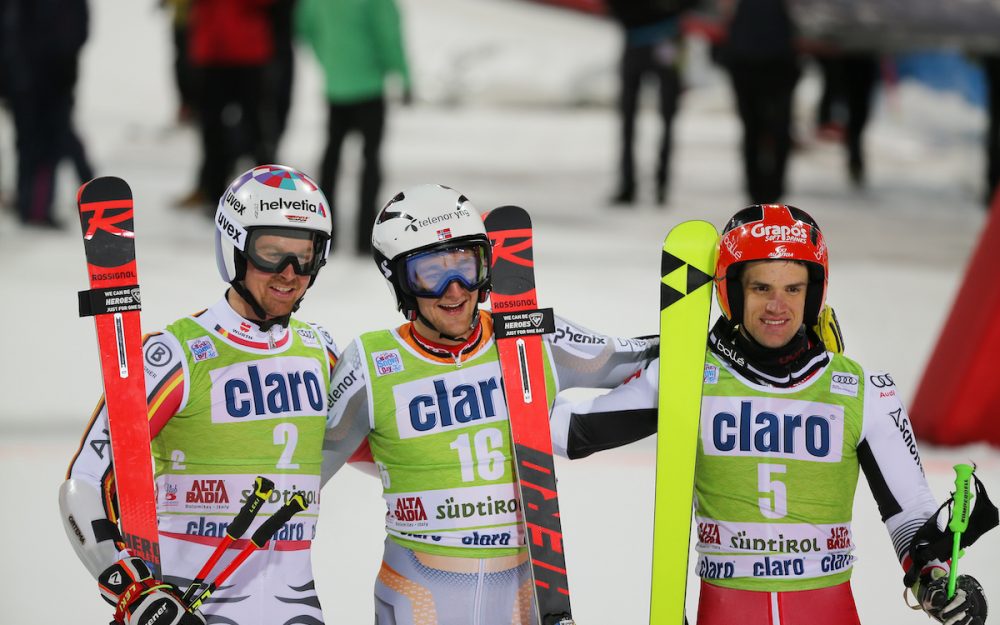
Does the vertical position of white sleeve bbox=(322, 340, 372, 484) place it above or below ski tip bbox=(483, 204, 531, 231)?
below

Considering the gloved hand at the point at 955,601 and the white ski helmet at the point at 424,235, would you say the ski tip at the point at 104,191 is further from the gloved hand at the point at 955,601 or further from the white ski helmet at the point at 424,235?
the gloved hand at the point at 955,601

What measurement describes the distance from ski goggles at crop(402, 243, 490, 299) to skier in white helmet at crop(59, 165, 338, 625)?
246mm

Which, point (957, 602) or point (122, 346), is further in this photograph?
point (122, 346)

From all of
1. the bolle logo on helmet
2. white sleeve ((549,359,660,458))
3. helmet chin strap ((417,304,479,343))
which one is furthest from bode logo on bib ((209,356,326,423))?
the bolle logo on helmet

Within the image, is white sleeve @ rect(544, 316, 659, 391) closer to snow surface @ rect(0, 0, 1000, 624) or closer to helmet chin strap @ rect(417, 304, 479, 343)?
helmet chin strap @ rect(417, 304, 479, 343)

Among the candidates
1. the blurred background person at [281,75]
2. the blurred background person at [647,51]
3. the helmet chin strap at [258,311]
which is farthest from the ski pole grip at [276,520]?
the blurred background person at [647,51]

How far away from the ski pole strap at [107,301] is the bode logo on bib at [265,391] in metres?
0.27

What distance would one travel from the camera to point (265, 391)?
330 cm

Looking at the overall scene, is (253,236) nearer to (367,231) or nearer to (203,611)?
(203,611)

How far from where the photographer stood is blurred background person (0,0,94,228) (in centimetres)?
905

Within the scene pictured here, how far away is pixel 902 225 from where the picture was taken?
11.5 m

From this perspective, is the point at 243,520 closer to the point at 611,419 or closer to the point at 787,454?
the point at 611,419

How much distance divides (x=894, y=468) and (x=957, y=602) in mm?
359

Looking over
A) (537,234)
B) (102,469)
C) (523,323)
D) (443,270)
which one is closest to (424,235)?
(443,270)
